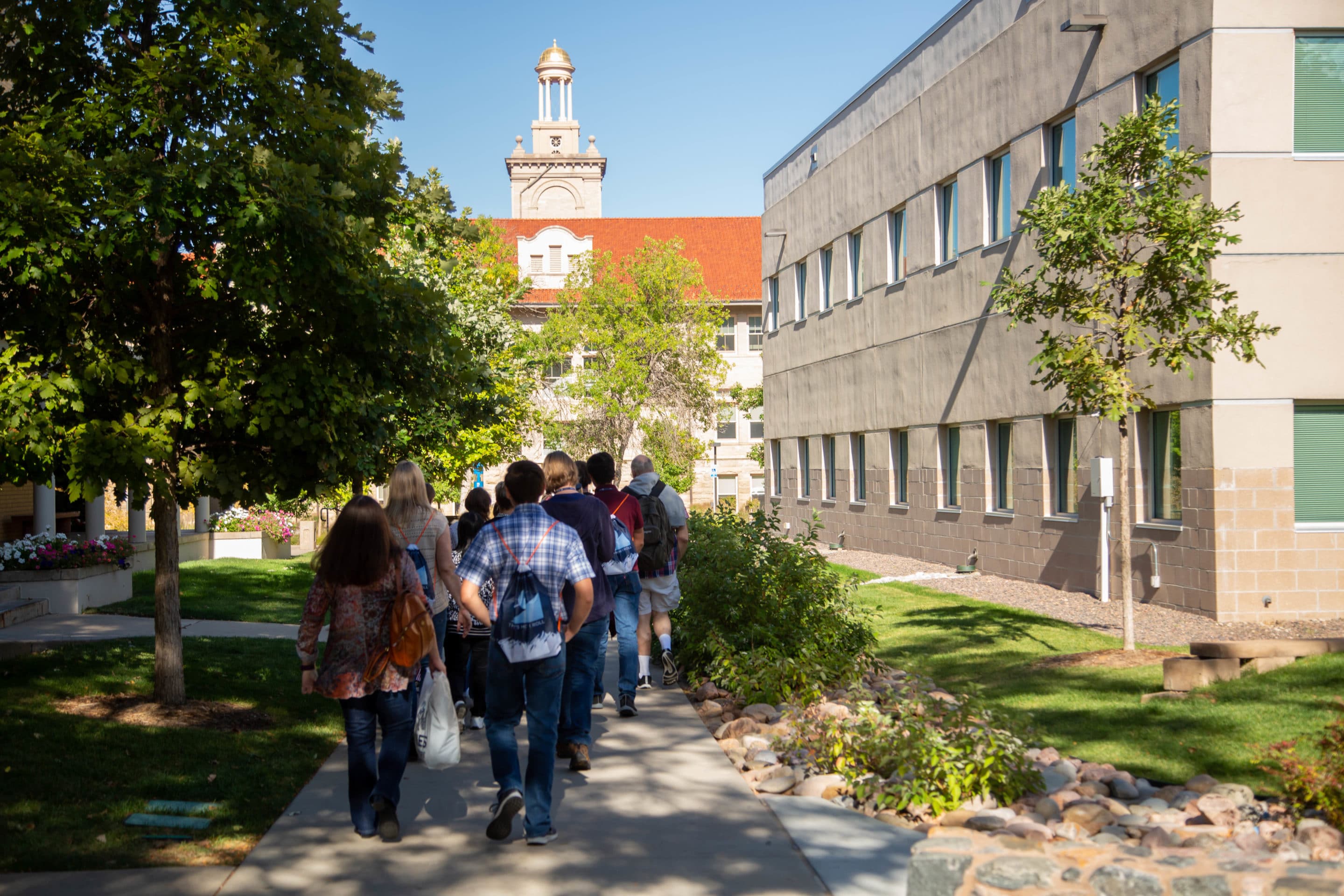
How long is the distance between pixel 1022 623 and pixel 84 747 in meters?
10.1

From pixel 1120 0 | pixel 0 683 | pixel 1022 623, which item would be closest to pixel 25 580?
pixel 0 683

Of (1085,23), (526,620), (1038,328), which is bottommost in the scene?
(526,620)

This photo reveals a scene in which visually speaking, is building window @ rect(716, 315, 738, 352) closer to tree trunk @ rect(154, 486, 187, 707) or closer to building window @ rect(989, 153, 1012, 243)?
building window @ rect(989, 153, 1012, 243)

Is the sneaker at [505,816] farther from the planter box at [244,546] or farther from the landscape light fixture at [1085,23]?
the planter box at [244,546]

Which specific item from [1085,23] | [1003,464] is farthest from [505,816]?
[1003,464]

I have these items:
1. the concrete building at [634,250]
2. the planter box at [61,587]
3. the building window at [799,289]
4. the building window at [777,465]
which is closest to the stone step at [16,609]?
the planter box at [61,587]

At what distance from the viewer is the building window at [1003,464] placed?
19.8 metres

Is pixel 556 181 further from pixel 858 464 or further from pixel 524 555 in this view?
pixel 524 555

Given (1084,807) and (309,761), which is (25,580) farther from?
(1084,807)

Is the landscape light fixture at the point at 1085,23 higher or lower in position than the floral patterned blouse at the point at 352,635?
higher

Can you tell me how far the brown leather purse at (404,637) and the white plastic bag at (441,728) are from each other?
447 millimetres

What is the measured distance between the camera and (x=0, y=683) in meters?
10.0

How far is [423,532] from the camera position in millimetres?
7965

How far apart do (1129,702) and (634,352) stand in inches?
1722
